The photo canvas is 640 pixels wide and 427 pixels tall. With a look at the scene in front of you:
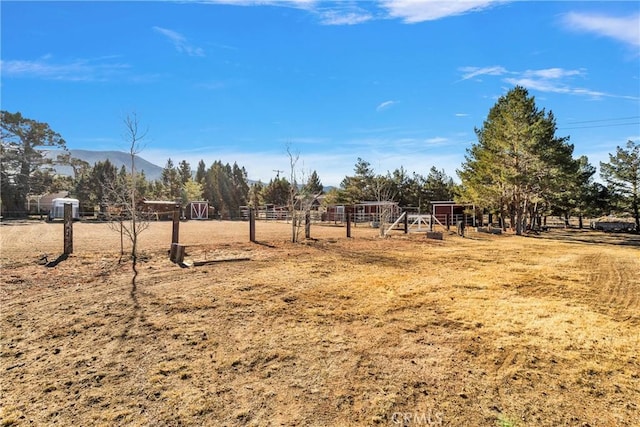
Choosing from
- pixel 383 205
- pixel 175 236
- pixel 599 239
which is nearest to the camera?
pixel 175 236

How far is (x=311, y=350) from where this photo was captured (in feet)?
12.3

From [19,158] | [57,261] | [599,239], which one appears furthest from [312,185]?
[19,158]

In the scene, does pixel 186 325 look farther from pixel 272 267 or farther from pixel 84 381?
pixel 272 267

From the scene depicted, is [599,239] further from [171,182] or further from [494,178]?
[171,182]

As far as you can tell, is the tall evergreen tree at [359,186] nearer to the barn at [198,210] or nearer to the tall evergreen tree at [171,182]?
the barn at [198,210]

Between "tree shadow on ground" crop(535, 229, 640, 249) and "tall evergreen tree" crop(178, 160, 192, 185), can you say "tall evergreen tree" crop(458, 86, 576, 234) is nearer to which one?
"tree shadow on ground" crop(535, 229, 640, 249)

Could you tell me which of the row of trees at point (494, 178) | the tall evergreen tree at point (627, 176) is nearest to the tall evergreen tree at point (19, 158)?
the row of trees at point (494, 178)

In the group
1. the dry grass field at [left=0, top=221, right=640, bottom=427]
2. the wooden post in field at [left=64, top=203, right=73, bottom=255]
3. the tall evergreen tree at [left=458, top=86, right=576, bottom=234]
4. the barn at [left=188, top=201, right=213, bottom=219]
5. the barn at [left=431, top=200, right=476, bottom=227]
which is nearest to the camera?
the dry grass field at [left=0, top=221, right=640, bottom=427]

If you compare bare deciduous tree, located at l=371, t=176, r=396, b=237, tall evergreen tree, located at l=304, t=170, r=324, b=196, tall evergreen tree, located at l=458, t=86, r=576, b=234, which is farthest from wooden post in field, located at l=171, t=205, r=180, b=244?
tall evergreen tree, located at l=458, t=86, r=576, b=234

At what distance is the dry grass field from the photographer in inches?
107

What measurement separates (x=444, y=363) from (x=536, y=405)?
860mm

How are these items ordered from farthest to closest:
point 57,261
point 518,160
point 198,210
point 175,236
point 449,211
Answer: point 198,210
point 449,211
point 518,160
point 175,236
point 57,261

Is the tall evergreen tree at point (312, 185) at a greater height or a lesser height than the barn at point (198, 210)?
greater

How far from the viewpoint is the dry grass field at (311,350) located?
272 centimetres
